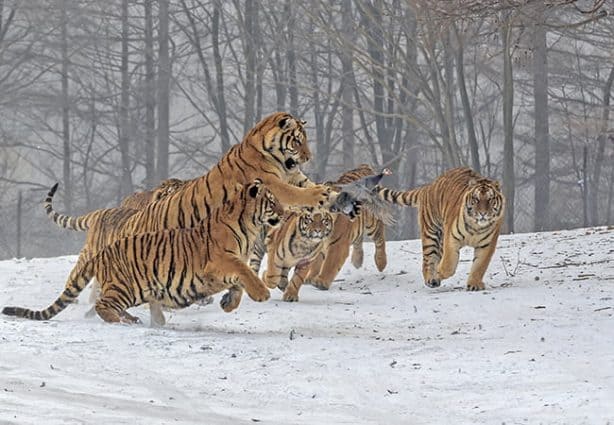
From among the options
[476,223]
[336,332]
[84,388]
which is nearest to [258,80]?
[476,223]

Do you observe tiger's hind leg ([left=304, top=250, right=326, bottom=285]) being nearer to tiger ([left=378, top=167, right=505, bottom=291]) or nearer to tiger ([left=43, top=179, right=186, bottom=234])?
tiger ([left=378, top=167, right=505, bottom=291])

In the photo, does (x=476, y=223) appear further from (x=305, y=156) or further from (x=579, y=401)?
(x=579, y=401)

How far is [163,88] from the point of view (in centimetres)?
3053

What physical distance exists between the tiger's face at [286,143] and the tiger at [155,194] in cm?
136

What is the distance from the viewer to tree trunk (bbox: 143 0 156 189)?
30.2 metres

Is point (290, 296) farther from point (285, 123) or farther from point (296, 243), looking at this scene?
point (285, 123)

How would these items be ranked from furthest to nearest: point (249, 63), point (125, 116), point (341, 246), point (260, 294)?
point (125, 116)
point (249, 63)
point (341, 246)
point (260, 294)

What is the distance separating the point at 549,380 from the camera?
6.27m

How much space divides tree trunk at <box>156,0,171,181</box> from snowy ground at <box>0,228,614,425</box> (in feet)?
63.4

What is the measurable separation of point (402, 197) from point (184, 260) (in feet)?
14.8

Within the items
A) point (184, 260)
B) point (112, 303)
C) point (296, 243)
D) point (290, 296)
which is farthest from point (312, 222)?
point (112, 303)

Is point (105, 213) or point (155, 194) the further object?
point (155, 194)

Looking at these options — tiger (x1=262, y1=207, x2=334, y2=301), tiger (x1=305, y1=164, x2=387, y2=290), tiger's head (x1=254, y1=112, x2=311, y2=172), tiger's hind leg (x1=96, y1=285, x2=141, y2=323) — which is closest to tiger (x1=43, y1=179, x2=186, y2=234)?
tiger (x1=262, y1=207, x2=334, y2=301)

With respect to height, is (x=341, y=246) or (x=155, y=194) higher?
(x=155, y=194)
